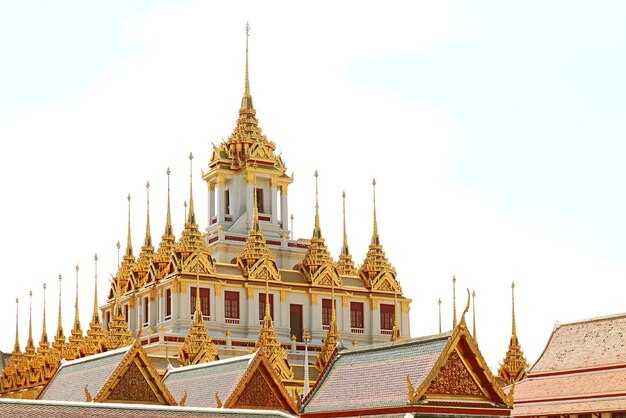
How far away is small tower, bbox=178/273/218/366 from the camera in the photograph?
58.1 metres

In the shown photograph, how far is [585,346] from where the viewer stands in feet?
164

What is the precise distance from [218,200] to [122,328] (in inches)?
Answer: 610

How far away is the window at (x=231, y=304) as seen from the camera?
215 feet

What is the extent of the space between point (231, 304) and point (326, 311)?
6.00 m

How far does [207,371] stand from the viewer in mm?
39156

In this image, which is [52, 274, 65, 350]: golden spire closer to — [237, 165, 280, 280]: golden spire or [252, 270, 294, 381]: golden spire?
[237, 165, 280, 280]: golden spire

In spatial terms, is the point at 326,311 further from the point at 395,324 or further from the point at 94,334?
the point at 94,334

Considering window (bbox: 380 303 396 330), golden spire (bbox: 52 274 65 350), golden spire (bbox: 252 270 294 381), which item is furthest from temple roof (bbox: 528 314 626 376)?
golden spire (bbox: 52 274 65 350)

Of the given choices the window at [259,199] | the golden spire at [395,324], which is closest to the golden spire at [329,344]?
the golden spire at [395,324]

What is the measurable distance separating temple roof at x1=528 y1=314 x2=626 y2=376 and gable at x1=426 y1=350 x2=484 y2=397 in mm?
19993

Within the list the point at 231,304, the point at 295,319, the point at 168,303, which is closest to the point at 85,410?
the point at 168,303

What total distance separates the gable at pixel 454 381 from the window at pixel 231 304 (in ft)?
124

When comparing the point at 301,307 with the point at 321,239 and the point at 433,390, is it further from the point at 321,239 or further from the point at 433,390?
the point at 433,390

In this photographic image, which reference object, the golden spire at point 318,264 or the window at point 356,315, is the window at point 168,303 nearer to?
the golden spire at point 318,264
